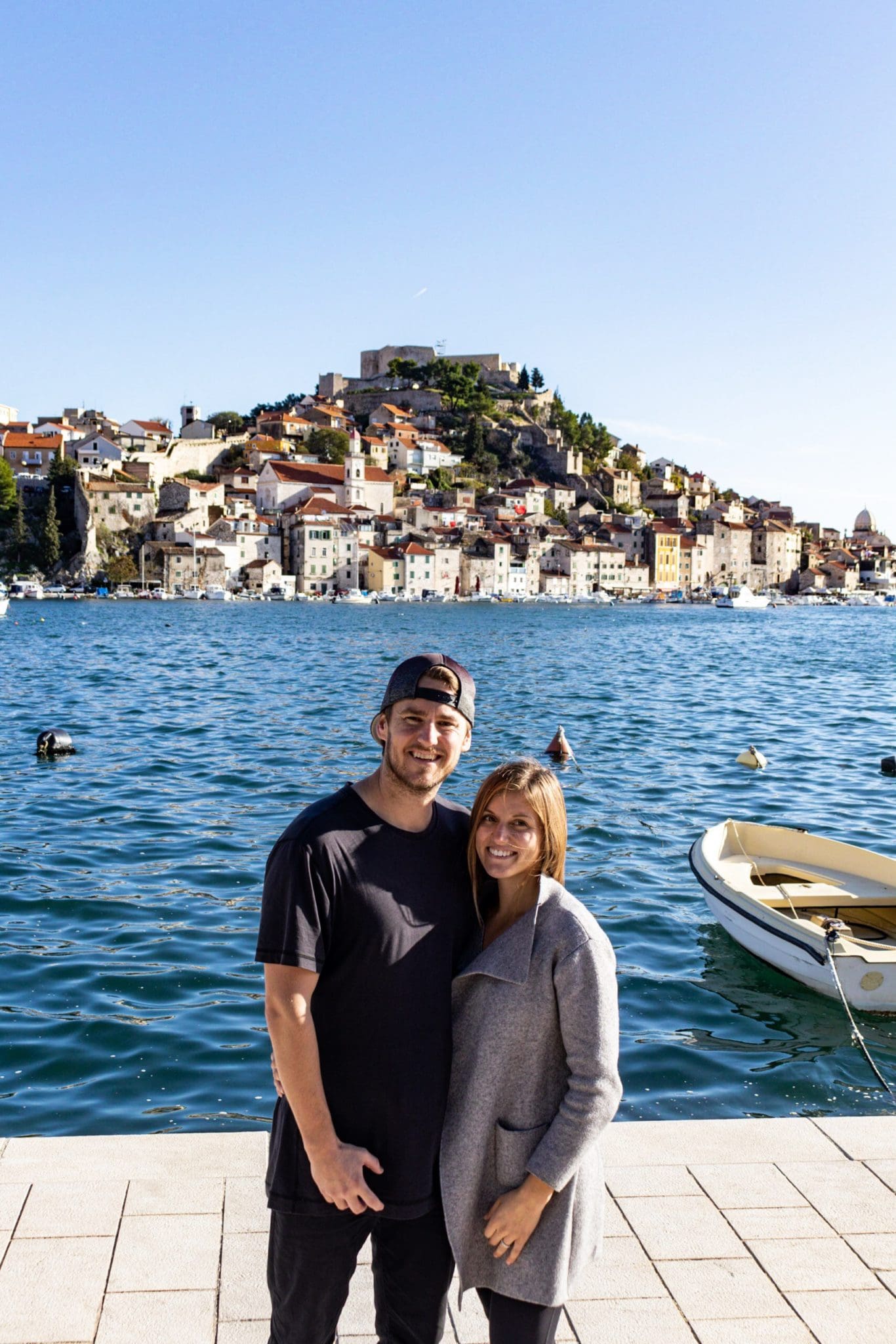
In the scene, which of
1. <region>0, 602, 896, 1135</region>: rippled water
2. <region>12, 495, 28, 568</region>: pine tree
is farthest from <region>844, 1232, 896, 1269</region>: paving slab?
<region>12, 495, 28, 568</region>: pine tree

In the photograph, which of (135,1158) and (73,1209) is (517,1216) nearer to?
(73,1209)

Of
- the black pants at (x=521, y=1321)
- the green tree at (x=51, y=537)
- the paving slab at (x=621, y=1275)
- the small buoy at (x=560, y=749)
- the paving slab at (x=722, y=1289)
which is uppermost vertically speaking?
the green tree at (x=51, y=537)

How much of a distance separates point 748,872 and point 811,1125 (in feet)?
16.6

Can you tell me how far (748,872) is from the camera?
29.6 feet

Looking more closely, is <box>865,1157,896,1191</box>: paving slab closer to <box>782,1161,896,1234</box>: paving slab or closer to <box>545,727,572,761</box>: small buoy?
<box>782,1161,896,1234</box>: paving slab

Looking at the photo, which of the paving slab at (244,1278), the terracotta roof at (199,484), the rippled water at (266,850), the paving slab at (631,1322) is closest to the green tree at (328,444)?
the terracotta roof at (199,484)

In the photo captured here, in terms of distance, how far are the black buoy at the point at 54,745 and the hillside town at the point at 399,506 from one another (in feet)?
257

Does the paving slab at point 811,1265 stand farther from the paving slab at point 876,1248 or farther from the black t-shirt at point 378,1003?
the black t-shirt at point 378,1003

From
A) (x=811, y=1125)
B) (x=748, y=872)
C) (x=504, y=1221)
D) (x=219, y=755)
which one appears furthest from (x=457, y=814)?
(x=219, y=755)

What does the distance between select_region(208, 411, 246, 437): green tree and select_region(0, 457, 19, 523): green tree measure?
3340 cm

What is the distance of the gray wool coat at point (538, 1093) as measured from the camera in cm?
232

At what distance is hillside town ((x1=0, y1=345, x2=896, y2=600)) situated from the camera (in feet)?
318

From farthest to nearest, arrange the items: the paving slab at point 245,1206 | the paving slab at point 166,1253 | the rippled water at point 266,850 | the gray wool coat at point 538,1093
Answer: the rippled water at point 266,850 < the paving slab at point 245,1206 < the paving slab at point 166,1253 < the gray wool coat at point 538,1093

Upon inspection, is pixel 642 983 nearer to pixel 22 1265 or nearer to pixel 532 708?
pixel 22 1265
